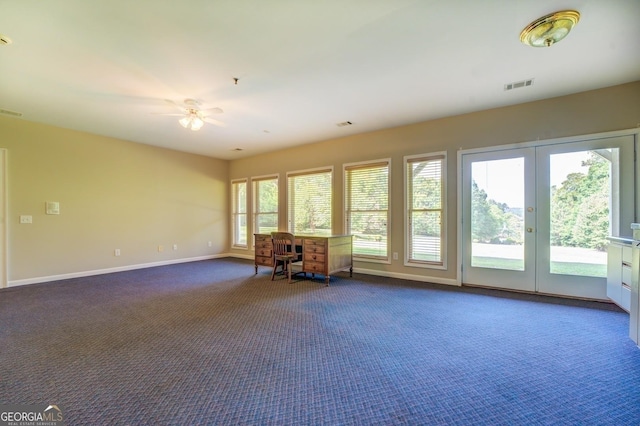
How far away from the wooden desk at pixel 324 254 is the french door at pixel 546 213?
6.46ft

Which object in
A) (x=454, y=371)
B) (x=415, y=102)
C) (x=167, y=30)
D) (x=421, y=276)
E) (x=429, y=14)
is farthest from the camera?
(x=421, y=276)

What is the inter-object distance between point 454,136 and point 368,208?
1921 millimetres

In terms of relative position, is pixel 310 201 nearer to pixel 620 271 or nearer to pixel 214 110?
pixel 214 110

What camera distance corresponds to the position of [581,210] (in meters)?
3.54

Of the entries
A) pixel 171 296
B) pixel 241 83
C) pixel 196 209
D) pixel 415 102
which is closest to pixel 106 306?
pixel 171 296

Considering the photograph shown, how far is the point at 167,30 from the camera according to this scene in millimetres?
2322

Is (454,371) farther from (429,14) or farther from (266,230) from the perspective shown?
(266,230)

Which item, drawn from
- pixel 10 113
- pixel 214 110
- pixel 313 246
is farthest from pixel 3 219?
pixel 313 246

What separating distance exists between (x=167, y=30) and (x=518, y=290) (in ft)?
17.3

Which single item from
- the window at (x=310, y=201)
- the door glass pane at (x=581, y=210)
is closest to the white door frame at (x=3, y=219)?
the window at (x=310, y=201)

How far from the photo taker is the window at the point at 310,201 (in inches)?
228

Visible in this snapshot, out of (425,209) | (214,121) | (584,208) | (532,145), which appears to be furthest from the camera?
(425,209)

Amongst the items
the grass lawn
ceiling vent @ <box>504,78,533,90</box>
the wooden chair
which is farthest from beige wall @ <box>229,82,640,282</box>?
the wooden chair

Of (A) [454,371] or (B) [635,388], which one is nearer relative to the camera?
(B) [635,388]
